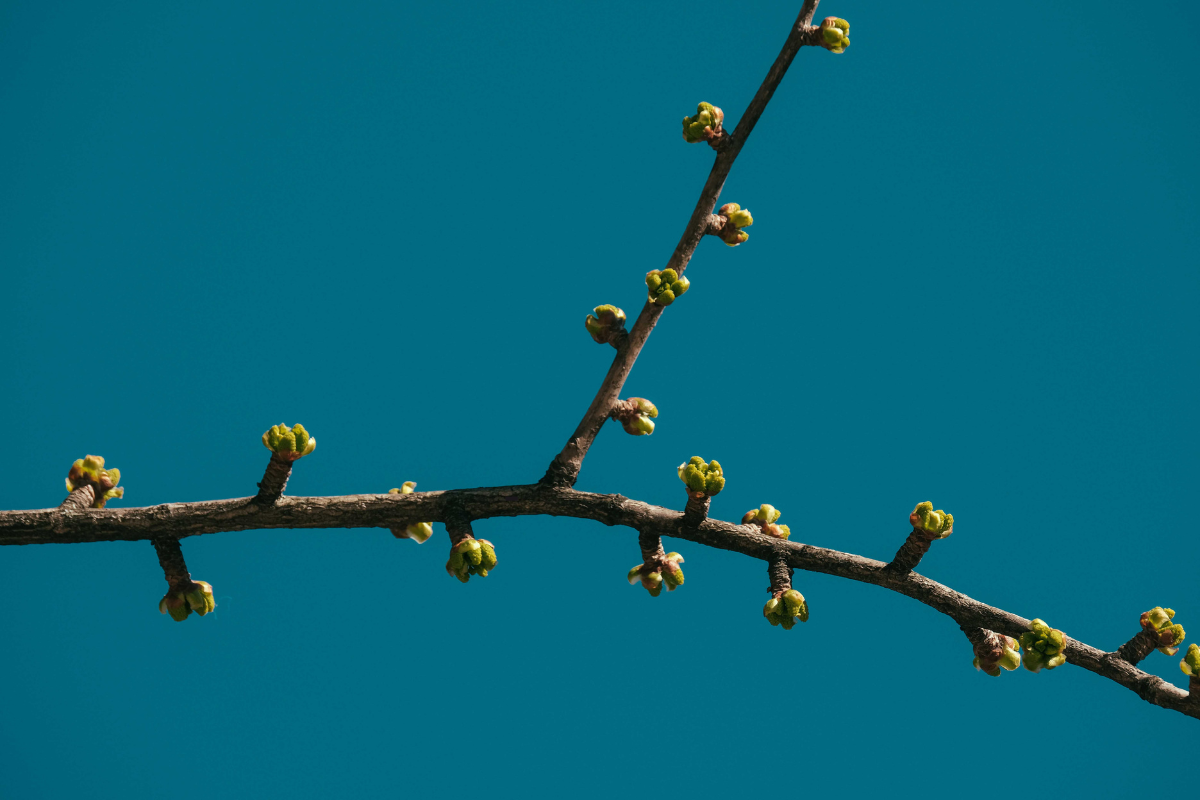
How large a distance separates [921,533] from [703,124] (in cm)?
174

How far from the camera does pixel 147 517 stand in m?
3.38

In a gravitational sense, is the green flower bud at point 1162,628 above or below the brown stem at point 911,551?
below

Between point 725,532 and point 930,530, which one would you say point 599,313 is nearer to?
point 725,532

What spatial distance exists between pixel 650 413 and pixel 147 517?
1964 mm

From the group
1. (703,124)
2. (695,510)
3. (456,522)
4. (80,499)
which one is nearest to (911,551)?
(695,510)

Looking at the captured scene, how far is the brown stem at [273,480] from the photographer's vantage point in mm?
3246

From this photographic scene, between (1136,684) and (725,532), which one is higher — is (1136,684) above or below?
below

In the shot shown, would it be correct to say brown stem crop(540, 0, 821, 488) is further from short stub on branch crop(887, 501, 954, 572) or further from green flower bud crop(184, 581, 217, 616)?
green flower bud crop(184, 581, 217, 616)

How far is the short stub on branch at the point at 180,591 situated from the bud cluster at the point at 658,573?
5.53 feet

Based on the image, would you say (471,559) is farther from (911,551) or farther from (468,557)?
(911,551)

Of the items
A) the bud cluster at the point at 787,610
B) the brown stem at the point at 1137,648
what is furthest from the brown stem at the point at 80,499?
the brown stem at the point at 1137,648

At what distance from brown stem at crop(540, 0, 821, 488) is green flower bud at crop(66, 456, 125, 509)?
1824 mm

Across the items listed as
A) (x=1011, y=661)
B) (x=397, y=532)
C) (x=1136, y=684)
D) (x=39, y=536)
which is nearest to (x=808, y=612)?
(x=1011, y=661)

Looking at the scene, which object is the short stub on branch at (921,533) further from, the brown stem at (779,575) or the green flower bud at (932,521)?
the brown stem at (779,575)
